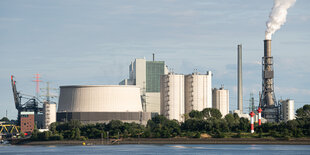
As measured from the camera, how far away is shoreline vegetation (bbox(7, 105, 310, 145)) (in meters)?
172

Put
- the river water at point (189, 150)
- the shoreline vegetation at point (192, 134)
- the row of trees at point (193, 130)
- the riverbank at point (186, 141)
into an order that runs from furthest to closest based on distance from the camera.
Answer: the row of trees at point (193, 130)
the shoreline vegetation at point (192, 134)
the riverbank at point (186, 141)
the river water at point (189, 150)

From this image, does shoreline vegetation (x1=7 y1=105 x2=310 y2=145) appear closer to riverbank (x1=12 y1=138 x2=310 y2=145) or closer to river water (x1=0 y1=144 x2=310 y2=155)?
riverbank (x1=12 y1=138 x2=310 y2=145)

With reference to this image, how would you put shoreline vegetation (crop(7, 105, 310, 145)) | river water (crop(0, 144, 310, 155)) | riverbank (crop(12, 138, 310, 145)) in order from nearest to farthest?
river water (crop(0, 144, 310, 155)) → riverbank (crop(12, 138, 310, 145)) → shoreline vegetation (crop(7, 105, 310, 145))

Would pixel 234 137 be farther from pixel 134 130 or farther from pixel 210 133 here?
pixel 134 130

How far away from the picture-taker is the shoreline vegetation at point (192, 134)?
17212 centimetres

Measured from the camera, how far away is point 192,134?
7082 inches

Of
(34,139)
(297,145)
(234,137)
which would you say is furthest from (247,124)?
(34,139)

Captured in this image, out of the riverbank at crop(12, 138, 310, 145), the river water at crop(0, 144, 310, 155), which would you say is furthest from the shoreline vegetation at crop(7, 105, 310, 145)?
the river water at crop(0, 144, 310, 155)

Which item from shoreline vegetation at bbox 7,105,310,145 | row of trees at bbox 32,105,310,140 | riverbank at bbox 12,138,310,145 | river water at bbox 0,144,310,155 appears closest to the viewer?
river water at bbox 0,144,310,155

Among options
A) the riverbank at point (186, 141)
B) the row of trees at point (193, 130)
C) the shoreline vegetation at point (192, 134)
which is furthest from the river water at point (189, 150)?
the row of trees at point (193, 130)

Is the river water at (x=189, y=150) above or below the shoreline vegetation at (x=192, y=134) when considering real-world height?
below

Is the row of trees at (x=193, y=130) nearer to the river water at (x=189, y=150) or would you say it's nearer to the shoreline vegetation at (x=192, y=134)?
the shoreline vegetation at (x=192, y=134)

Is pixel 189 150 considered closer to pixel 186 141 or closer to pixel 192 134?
pixel 186 141

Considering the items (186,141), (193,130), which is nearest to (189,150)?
(186,141)
